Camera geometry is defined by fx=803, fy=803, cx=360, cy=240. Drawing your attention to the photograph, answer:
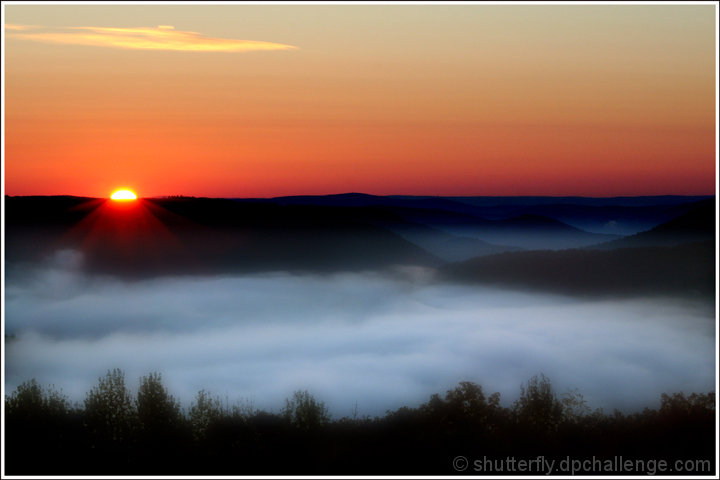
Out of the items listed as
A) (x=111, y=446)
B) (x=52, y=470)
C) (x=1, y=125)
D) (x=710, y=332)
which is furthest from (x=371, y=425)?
(x=710, y=332)

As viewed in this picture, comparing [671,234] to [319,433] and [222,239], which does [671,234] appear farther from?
[319,433]

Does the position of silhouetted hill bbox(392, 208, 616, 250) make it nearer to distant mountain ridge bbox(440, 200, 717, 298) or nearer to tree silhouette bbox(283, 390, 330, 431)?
distant mountain ridge bbox(440, 200, 717, 298)

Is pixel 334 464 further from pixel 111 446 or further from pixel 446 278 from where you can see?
pixel 446 278

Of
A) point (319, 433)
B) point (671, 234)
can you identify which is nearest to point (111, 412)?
point (319, 433)

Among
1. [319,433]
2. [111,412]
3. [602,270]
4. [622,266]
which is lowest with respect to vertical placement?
[319,433]

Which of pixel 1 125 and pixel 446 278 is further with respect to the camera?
pixel 446 278

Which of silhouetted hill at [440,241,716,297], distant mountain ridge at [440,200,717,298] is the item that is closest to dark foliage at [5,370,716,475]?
distant mountain ridge at [440,200,717,298]
